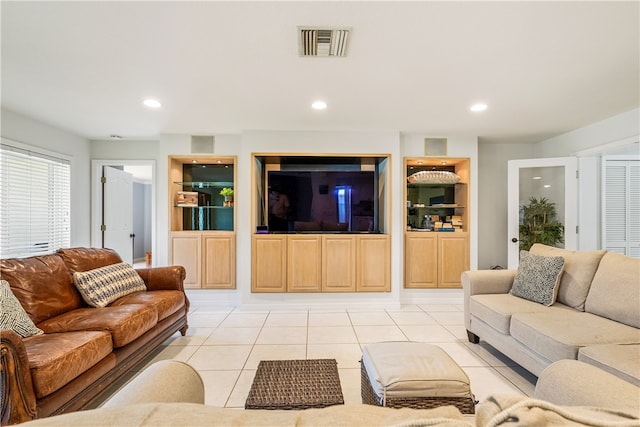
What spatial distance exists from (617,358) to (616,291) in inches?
33.0

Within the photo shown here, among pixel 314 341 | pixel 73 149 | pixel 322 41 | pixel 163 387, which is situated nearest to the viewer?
pixel 163 387

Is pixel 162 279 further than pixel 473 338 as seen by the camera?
Yes

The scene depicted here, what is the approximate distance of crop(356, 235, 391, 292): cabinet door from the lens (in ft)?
13.4

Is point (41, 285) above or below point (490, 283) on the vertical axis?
above

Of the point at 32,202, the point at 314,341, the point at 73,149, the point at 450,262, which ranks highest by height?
the point at 73,149

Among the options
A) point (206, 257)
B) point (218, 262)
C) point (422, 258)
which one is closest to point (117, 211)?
point (206, 257)

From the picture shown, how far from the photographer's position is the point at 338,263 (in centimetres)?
407

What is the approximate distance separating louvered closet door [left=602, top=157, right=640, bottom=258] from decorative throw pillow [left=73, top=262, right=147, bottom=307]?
19.3 feet

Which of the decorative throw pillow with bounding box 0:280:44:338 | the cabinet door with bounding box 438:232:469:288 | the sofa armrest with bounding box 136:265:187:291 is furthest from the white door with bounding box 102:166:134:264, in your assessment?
the cabinet door with bounding box 438:232:469:288

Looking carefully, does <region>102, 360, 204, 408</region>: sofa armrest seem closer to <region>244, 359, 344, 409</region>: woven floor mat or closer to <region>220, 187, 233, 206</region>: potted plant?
<region>244, 359, 344, 409</region>: woven floor mat

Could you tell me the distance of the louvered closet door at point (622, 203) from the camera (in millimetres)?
3969

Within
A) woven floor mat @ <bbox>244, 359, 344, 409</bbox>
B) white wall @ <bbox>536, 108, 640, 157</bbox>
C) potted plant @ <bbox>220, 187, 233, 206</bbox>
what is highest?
white wall @ <bbox>536, 108, 640, 157</bbox>

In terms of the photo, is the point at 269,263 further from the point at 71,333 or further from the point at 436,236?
the point at 436,236

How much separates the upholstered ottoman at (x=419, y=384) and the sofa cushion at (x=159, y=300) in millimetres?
1980
